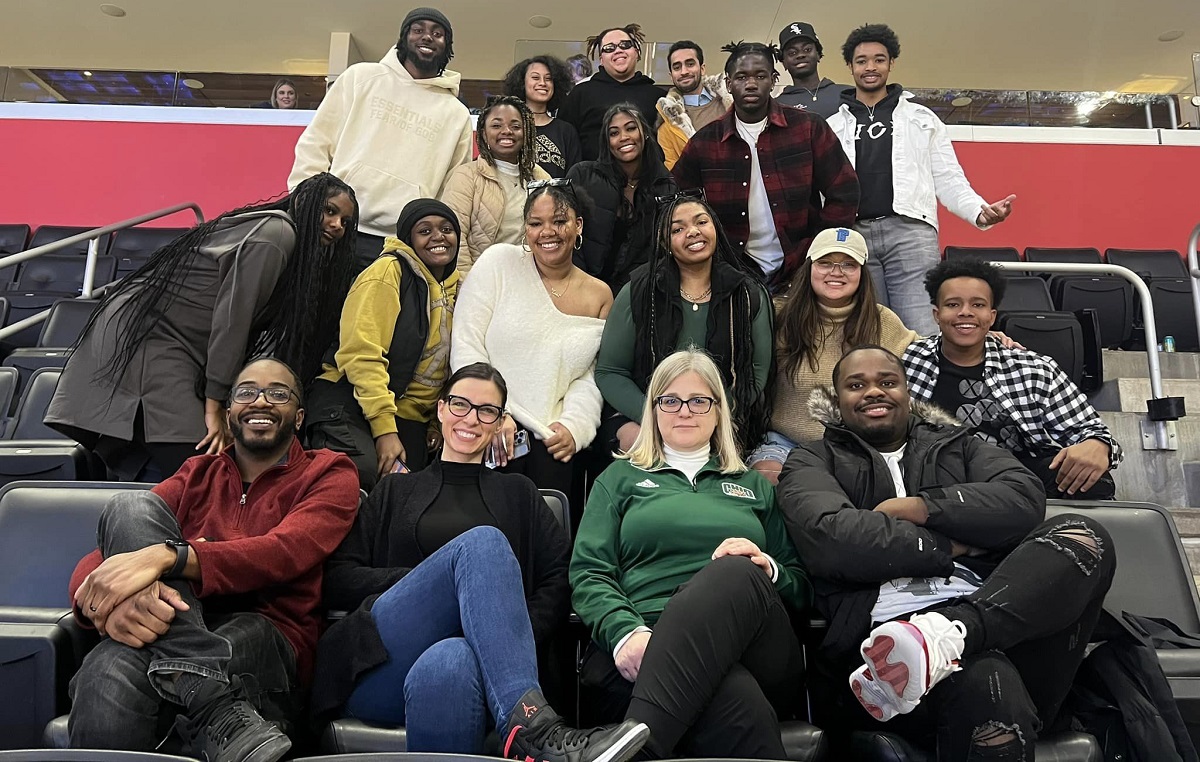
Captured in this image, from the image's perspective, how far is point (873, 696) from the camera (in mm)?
1665

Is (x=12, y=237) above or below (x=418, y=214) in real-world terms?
above

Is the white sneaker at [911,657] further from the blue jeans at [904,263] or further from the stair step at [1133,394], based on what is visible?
the stair step at [1133,394]

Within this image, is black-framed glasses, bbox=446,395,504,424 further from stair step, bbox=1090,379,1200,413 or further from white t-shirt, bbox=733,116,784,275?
stair step, bbox=1090,379,1200,413

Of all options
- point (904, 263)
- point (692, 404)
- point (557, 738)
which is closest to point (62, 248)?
point (692, 404)

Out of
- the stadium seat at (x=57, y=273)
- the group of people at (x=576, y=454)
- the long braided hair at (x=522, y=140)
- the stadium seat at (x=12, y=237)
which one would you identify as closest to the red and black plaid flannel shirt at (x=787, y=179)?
the group of people at (x=576, y=454)

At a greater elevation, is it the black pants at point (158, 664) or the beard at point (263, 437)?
the beard at point (263, 437)

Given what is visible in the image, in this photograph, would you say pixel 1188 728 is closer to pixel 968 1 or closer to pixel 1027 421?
pixel 1027 421

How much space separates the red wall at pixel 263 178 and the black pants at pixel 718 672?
584 cm

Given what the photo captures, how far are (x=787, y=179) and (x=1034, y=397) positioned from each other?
1.25m

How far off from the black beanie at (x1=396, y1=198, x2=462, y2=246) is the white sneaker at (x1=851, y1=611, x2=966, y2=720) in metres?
1.98

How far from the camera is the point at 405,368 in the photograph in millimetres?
2758

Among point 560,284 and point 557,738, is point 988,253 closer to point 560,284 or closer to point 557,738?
point 560,284

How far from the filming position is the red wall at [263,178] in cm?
697

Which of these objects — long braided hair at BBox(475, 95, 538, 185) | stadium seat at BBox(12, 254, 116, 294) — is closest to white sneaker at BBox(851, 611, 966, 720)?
long braided hair at BBox(475, 95, 538, 185)
